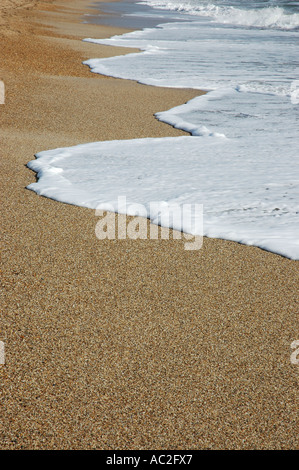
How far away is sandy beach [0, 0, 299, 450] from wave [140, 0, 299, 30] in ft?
57.1

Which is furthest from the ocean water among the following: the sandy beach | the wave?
the wave

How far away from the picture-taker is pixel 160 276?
2.50m

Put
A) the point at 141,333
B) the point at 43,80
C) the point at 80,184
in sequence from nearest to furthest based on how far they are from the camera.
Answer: the point at 141,333 → the point at 80,184 → the point at 43,80

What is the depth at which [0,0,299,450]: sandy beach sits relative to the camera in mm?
1648

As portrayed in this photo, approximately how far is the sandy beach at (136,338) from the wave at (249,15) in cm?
1740

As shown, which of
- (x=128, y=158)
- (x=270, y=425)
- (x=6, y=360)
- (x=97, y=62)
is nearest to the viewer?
(x=270, y=425)

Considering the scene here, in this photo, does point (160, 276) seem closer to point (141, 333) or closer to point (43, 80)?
point (141, 333)

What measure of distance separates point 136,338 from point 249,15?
22154 millimetres

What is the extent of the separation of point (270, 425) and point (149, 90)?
596 cm

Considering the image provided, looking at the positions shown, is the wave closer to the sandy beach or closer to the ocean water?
the ocean water

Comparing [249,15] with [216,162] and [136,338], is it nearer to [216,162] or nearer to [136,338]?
[216,162]

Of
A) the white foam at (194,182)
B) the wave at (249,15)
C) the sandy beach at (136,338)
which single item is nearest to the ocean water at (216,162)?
the white foam at (194,182)

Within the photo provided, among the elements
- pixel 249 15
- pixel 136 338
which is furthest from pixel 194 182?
pixel 249 15

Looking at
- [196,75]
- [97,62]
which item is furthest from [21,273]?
[97,62]
